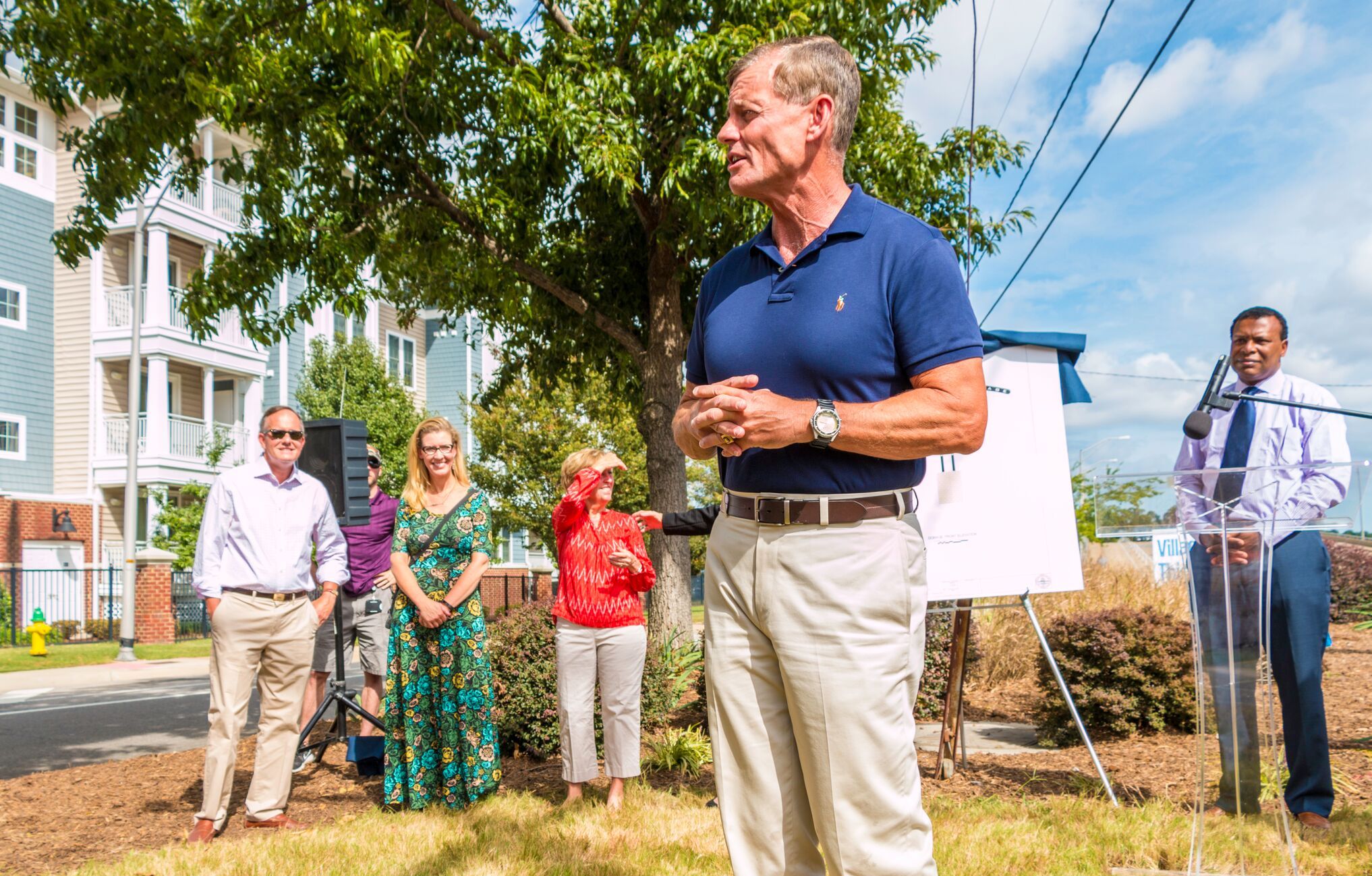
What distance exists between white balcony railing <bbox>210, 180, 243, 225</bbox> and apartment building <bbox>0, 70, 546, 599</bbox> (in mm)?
74

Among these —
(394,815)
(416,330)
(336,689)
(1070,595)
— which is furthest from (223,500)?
(416,330)

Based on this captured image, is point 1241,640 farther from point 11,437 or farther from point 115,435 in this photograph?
point 11,437

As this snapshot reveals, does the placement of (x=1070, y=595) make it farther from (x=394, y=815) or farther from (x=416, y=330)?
(x=416, y=330)

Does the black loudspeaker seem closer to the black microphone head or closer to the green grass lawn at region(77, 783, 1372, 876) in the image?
the green grass lawn at region(77, 783, 1372, 876)

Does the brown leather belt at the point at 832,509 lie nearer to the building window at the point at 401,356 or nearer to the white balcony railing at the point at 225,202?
the white balcony railing at the point at 225,202

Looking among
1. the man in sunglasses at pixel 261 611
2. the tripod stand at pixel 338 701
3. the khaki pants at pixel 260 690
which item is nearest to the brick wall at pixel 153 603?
the tripod stand at pixel 338 701

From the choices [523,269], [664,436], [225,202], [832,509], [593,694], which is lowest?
[593,694]

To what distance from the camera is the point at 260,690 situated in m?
5.70

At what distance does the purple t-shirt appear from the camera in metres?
8.27

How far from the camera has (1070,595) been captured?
37.7 feet

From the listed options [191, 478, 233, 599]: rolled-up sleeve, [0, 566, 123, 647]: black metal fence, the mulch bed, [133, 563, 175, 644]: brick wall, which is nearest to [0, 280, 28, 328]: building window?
[0, 566, 123, 647]: black metal fence

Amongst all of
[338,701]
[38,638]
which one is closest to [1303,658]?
[338,701]

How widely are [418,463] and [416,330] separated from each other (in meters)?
31.9

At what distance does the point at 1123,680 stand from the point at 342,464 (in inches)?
240
